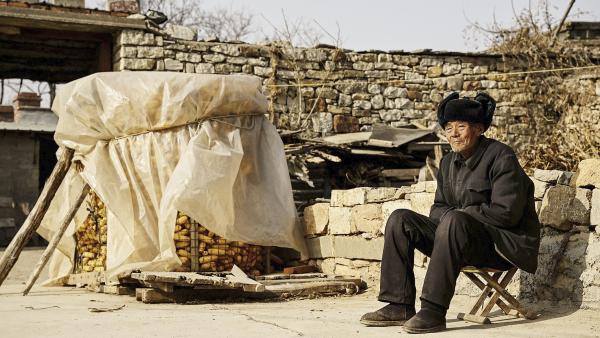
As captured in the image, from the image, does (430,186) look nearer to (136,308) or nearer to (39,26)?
(136,308)

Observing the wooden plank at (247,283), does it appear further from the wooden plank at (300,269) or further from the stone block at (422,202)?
the stone block at (422,202)

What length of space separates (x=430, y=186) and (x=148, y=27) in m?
5.89

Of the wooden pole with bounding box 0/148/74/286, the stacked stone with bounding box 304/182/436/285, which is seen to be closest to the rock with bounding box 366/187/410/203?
the stacked stone with bounding box 304/182/436/285

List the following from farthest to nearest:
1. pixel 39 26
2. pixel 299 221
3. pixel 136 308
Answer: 1. pixel 39 26
2. pixel 299 221
3. pixel 136 308

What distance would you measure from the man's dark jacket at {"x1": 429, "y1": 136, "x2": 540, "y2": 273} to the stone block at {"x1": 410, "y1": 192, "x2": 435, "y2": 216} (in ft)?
4.13

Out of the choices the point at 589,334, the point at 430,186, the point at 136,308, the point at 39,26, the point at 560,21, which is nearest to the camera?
the point at 589,334

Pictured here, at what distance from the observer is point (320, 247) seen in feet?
22.7

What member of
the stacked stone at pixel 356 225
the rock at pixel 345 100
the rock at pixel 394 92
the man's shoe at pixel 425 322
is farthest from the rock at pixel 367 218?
the rock at pixel 394 92

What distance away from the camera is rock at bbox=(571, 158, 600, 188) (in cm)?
491

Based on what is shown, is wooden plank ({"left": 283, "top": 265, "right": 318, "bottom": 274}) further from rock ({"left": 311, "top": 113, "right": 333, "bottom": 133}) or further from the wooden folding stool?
rock ({"left": 311, "top": 113, "right": 333, "bottom": 133})

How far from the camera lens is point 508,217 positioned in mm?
4270

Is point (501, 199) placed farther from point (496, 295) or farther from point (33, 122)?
point (33, 122)

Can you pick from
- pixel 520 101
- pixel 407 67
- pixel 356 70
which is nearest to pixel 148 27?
pixel 356 70

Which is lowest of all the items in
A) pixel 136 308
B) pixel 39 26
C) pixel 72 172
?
pixel 136 308
